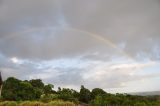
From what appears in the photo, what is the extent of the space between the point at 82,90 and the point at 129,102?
30415 millimetres

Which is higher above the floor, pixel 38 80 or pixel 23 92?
pixel 38 80

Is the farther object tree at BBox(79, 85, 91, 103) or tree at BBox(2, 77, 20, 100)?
tree at BBox(79, 85, 91, 103)

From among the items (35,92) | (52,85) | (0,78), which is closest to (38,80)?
(52,85)

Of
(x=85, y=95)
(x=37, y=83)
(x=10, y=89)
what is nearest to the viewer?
A: (x=85, y=95)

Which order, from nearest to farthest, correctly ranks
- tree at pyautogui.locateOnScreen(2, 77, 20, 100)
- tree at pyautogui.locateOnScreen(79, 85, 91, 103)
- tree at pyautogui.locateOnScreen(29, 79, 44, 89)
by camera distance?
tree at pyautogui.locateOnScreen(2, 77, 20, 100)
tree at pyautogui.locateOnScreen(79, 85, 91, 103)
tree at pyautogui.locateOnScreen(29, 79, 44, 89)

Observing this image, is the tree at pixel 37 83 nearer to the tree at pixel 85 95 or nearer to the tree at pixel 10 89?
the tree at pixel 10 89

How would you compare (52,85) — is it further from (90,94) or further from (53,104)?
(53,104)

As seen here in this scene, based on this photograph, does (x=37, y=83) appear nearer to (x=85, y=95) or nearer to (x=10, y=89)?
(x=10, y=89)

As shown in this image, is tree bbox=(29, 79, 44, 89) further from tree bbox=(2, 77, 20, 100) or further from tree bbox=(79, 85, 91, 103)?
tree bbox=(79, 85, 91, 103)

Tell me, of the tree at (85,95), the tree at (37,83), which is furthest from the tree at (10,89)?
the tree at (85,95)

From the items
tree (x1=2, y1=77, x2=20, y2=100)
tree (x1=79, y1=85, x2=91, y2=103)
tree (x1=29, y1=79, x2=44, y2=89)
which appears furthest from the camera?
tree (x1=29, y1=79, x2=44, y2=89)

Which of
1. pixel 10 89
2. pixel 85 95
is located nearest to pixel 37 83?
pixel 10 89

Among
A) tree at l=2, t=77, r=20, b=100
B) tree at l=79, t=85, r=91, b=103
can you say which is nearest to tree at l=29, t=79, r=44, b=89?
tree at l=2, t=77, r=20, b=100

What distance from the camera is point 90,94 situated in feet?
190
